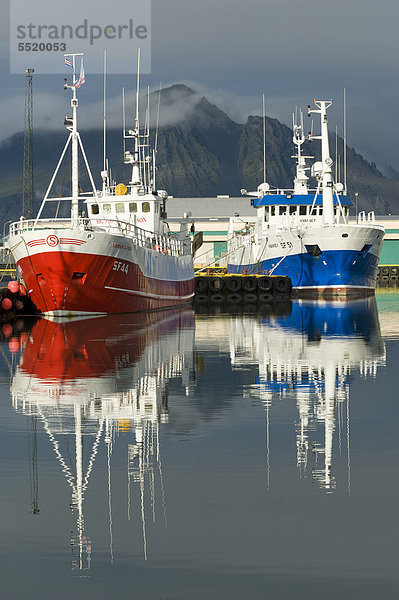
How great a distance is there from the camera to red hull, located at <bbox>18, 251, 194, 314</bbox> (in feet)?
121

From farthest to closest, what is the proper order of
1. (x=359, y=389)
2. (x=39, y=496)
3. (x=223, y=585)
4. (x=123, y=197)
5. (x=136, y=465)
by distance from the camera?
(x=123, y=197) → (x=359, y=389) → (x=136, y=465) → (x=39, y=496) → (x=223, y=585)

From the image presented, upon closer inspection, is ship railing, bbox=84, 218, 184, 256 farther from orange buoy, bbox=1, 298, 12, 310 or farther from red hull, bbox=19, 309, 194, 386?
orange buoy, bbox=1, 298, 12, 310

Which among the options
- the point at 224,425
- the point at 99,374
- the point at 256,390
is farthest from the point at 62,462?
the point at 99,374

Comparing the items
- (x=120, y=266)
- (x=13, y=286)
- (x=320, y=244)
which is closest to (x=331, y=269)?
(x=320, y=244)

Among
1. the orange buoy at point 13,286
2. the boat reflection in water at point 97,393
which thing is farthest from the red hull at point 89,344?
the orange buoy at point 13,286

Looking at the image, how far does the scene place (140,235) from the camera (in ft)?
142

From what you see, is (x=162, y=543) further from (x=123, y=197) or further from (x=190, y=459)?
(x=123, y=197)

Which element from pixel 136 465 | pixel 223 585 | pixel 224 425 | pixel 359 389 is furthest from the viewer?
pixel 359 389

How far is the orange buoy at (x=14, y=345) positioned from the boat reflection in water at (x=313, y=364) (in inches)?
222

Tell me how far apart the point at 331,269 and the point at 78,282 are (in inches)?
1168

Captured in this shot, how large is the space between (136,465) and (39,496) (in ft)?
4.86

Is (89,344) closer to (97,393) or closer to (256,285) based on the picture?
(97,393)

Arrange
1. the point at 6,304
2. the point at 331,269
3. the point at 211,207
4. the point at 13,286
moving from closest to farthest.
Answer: the point at 6,304 < the point at 13,286 < the point at 331,269 < the point at 211,207

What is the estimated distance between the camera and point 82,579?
268 inches
